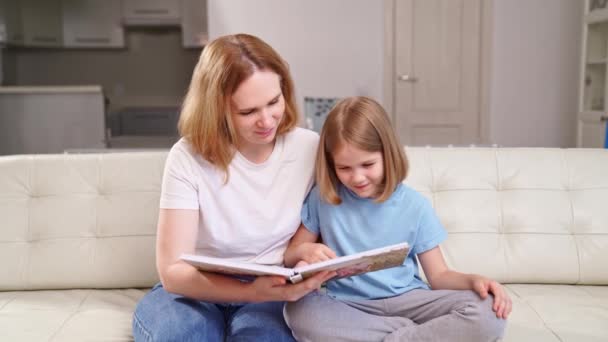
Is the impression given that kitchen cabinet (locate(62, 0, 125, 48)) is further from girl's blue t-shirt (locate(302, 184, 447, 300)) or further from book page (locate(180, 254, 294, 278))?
book page (locate(180, 254, 294, 278))

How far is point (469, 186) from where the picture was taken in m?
1.79

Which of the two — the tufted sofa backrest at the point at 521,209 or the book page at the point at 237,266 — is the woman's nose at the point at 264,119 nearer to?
the book page at the point at 237,266

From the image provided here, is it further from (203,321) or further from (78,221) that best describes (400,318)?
(78,221)

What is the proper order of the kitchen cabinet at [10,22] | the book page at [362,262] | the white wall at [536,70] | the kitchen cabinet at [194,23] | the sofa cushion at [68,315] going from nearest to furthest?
the book page at [362,262]
the sofa cushion at [68,315]
the white wall at [536,70]
the kitchen cabinet at [10,22]
the kitchen cabinet at [194,23]

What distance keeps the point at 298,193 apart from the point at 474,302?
0.48 m

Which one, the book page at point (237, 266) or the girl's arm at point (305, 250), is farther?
the girl's arm at point (305, 250)

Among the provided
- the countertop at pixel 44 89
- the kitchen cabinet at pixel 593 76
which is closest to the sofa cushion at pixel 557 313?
the kitchen cabinet at pixel 593 76

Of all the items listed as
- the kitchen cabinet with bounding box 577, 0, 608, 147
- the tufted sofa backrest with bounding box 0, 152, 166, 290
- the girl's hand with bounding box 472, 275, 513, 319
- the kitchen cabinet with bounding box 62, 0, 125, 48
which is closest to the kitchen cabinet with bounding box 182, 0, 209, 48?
the kitchen cabinet with bounding box 62, 0, 125, 48

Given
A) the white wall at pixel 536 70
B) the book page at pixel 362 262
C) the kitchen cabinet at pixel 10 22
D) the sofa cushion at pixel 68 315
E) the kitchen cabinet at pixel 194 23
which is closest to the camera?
the book page at pixel 362 262

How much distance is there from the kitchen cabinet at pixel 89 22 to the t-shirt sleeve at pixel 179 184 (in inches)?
217

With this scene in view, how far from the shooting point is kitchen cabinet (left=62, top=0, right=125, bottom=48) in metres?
6.40

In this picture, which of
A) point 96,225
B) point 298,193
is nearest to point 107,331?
point 96,225

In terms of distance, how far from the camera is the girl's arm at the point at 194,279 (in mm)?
1222

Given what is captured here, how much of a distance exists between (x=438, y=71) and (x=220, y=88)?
4.37 meters
